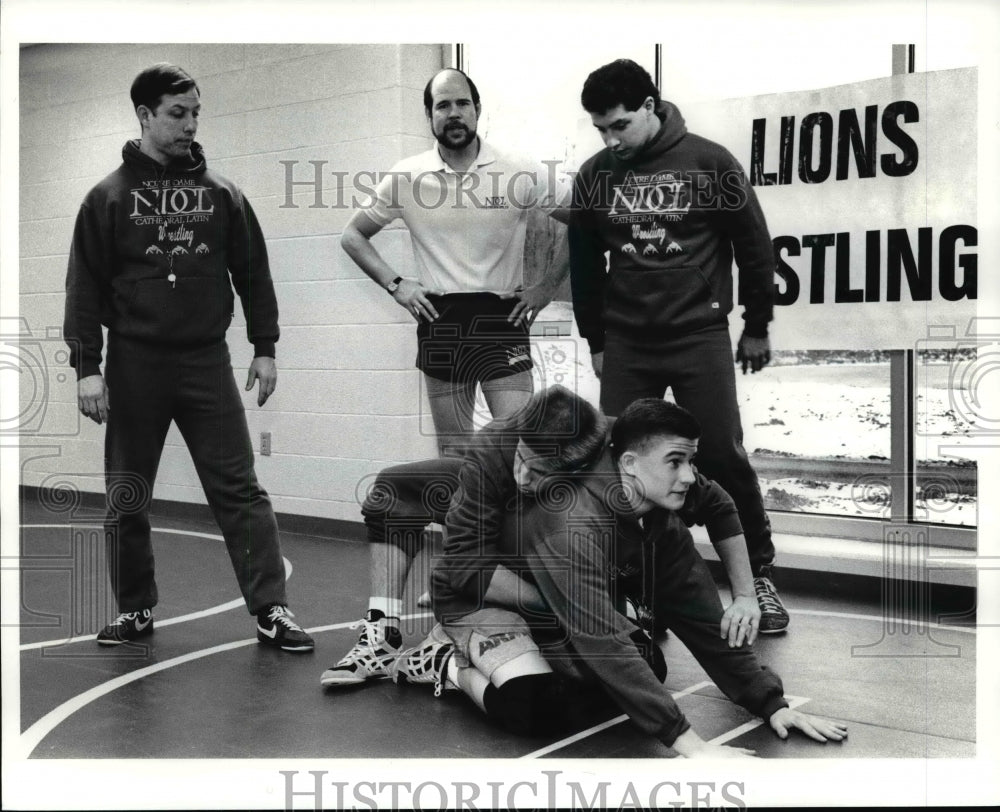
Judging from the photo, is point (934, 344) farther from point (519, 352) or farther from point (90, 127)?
point (90, 127)

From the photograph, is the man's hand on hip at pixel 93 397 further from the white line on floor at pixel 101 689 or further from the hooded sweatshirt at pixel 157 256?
the white line on floor at pixel 101 689

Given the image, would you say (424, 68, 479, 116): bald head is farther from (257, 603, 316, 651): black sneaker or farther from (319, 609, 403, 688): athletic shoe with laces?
(257, 603, 316, 651): black sneaker

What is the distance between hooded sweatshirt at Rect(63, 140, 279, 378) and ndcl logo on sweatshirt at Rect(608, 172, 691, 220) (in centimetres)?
94

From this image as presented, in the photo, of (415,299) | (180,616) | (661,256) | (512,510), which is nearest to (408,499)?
(512,510)

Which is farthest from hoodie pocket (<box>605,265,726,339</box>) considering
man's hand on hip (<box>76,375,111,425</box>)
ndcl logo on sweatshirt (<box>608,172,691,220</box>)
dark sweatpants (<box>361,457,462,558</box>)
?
man's hand on hip (<box>76,375,111,425</box>)

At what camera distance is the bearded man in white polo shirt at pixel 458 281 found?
2.59 metres

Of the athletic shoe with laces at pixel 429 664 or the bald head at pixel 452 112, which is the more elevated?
the bald head at pixel 452 112

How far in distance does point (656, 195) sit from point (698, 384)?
0.48 meters

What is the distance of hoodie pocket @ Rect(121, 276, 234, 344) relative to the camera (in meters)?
2.73

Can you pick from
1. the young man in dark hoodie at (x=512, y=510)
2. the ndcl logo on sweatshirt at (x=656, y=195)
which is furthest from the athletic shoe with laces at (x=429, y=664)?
the ndcl logo on sweatshirt at (x=656, y=195)

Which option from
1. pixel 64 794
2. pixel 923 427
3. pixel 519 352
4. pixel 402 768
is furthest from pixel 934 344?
pixel 64 794

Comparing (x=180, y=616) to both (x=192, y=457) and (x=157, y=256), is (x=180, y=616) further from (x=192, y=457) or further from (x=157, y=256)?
(x=157, y=256)

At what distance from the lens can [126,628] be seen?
2.89 m

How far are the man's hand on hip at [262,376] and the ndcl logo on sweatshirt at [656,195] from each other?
40.2 inches
